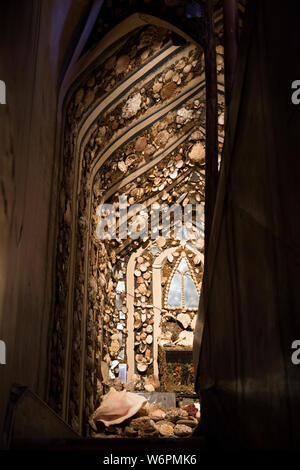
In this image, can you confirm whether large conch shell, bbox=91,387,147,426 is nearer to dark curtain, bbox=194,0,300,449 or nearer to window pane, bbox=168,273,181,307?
window pane, bbox=168,273,181,307

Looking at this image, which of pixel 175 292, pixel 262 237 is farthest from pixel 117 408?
pixel 262 237

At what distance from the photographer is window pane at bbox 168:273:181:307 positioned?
7.39 meters

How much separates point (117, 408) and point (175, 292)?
2432 millimetres

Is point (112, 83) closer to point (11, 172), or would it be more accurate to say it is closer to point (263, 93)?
point (11, 172)

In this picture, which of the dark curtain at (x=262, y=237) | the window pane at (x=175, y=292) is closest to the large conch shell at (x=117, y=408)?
the window pane at (x=175, y=292)

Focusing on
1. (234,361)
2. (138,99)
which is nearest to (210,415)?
(234,361)

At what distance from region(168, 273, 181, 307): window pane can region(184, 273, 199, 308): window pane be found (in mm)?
96

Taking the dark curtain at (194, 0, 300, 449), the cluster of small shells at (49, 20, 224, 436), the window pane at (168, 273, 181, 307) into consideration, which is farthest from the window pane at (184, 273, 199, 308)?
the dark curtain at (194, 0, 300, 449)

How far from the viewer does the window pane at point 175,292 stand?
7393mm

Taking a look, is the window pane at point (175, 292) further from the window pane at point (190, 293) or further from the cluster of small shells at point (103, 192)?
the cluster of small shells at point (103, 192)

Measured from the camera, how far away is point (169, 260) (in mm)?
7547

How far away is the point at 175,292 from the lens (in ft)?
24.5

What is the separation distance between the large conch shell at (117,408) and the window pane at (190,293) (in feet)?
6.85
